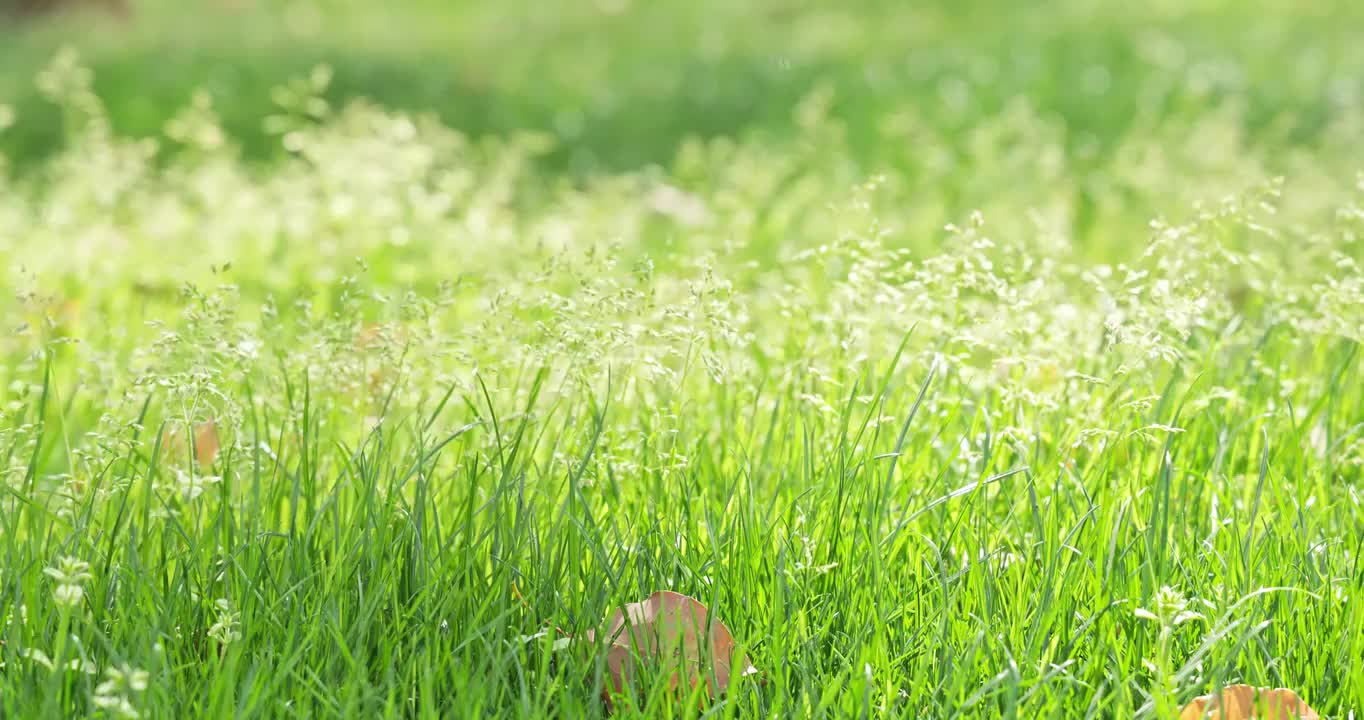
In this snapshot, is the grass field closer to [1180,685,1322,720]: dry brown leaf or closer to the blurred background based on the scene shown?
[1180,685,1322,720]: dry brown leaf

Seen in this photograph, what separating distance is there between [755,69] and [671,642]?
7.13 meters

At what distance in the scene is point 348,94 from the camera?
26.4ft

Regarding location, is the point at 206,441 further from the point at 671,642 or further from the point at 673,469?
the point at 671,642

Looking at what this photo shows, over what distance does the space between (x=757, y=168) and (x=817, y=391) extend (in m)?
2.96

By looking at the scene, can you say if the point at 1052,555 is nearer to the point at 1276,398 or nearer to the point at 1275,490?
the point at 1275,490

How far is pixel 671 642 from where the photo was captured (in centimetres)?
174

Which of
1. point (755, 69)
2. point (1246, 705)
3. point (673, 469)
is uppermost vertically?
point (755, 69)

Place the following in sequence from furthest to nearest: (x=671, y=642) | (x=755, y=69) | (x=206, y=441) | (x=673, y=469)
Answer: (x=755, y=69) → (x=206, y=441) → (x=673, y=469) → (x=671, y=642)

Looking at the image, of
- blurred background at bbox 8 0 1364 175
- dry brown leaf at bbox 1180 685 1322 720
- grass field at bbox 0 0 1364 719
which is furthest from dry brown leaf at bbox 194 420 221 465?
blurred background at bbox 8 0 1364 175

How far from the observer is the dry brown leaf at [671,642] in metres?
1.71

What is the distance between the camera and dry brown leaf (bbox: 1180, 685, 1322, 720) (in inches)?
62.6

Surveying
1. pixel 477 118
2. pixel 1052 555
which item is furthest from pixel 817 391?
pixel 477 118

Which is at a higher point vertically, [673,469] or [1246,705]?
[673,469]

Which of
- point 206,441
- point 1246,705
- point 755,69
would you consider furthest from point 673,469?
point 755,69
